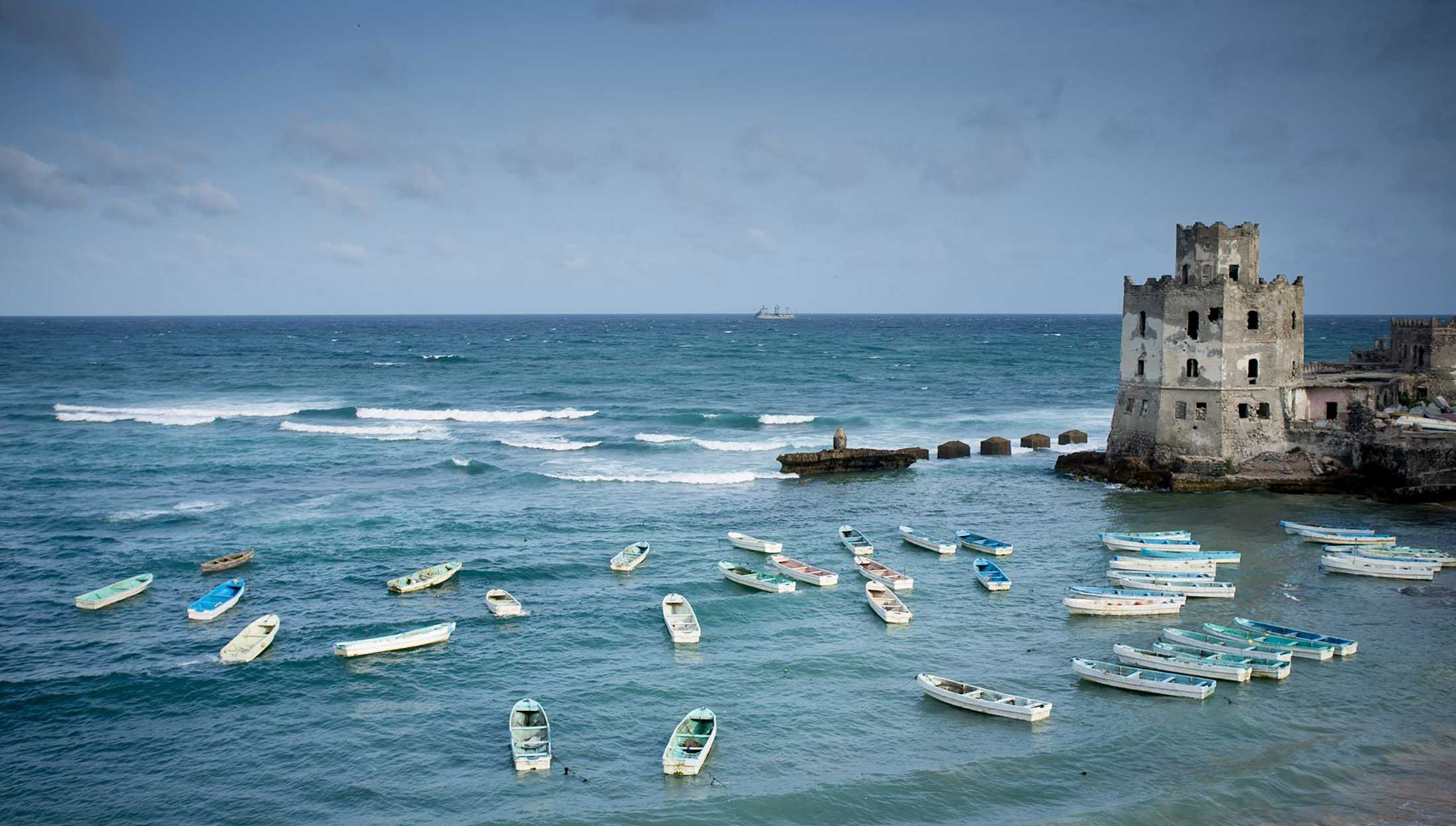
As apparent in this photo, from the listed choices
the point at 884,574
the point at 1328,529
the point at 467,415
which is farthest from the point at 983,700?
the point at 467,415

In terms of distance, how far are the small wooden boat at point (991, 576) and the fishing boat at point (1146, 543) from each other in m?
5.44

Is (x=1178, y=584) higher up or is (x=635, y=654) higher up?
(x=1178, y=584)

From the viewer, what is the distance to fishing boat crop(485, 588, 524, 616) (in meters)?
32.9

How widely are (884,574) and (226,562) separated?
81.9 ft

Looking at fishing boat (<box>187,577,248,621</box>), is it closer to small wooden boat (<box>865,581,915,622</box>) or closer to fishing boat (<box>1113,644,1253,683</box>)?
small wooden boat (<box>865,581,915,622</box>)

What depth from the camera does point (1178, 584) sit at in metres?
34.5

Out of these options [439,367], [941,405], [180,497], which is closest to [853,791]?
[180,497]

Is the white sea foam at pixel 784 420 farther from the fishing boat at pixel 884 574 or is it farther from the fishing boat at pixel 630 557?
the fishing boat at pixel 884 574

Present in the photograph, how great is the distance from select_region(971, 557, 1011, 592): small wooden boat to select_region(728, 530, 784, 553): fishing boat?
7830 millimetres

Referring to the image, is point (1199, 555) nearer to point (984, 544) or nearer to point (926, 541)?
point (984, 544)

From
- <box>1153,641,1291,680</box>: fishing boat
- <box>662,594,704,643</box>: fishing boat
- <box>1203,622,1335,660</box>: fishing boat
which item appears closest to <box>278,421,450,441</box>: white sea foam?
<box>662,594,704,643</box>: fishing boat

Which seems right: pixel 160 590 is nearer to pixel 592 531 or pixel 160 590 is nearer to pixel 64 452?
pixel 592 531

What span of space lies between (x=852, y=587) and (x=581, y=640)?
33.9 feet

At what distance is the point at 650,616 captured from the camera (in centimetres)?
3306
